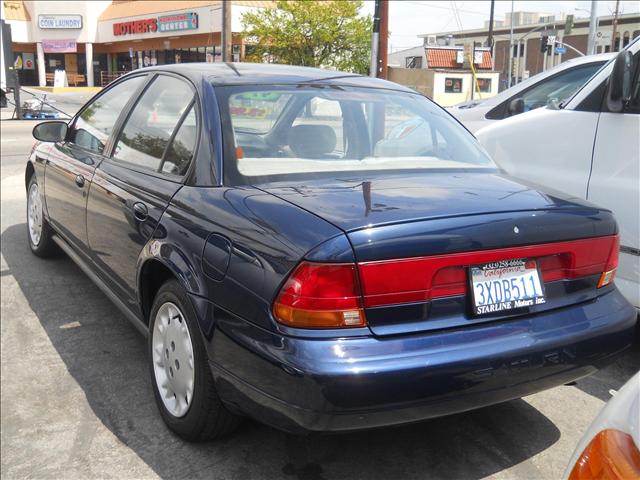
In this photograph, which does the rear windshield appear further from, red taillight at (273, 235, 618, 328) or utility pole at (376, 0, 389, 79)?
utility pole at (376, 0, 389, 79)

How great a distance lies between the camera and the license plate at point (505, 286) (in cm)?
247

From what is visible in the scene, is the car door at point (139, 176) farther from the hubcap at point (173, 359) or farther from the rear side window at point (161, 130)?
the hubcap at point (173, 359)

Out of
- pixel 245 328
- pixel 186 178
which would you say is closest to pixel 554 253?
pixel 245 328

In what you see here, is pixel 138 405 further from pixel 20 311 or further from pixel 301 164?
pixel 20 311

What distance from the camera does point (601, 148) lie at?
403 cm

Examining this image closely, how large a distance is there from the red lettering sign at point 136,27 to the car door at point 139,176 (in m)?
41.1

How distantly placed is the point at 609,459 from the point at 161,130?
273 cm

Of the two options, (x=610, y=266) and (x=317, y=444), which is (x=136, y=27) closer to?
(x=317, y=444)

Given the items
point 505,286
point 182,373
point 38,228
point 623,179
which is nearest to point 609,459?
point 505,286

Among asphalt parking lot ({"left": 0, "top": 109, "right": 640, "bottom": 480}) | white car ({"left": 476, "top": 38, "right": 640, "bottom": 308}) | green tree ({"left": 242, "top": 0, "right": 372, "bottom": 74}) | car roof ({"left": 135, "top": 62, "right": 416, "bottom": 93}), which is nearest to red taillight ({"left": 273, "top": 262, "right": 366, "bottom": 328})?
asphalt parking lot ({"left": 0, "top": 109, "right": 640, "bottom": 480})

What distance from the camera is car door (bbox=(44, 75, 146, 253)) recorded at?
413 cm

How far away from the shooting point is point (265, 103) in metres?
3.48

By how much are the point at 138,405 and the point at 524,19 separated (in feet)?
214

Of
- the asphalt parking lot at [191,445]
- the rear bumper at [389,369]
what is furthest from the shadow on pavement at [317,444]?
the rear bumper at [389,369]
